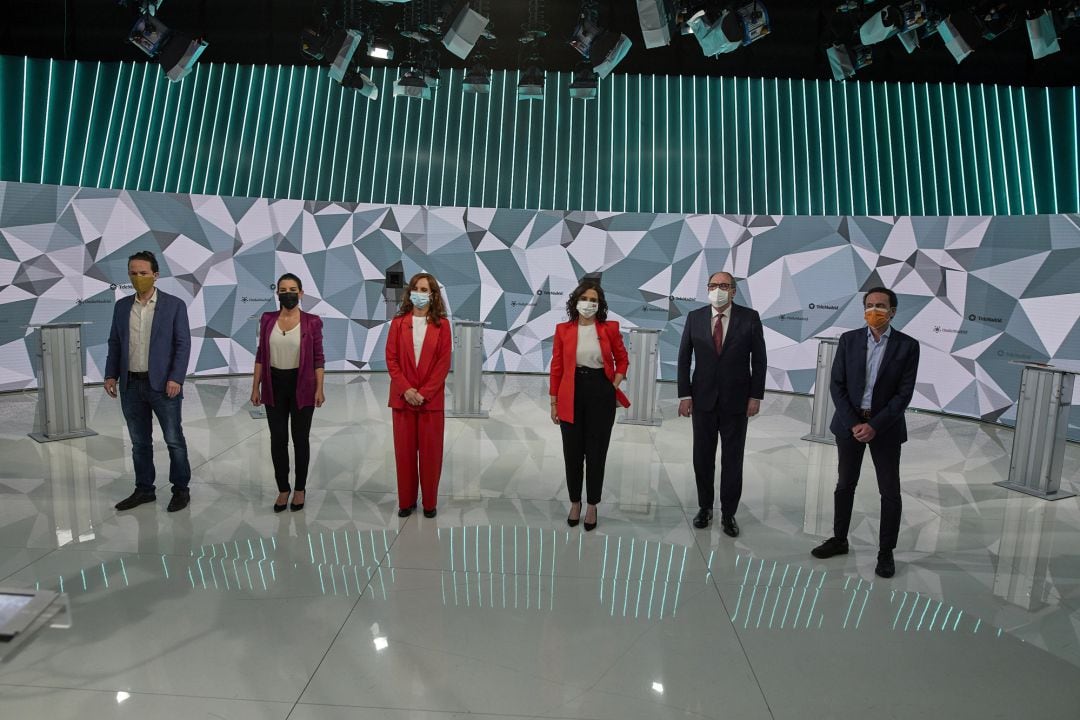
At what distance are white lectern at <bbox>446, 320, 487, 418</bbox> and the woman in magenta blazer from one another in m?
2.94

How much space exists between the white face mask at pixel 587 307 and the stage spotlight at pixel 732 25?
13.3 ft

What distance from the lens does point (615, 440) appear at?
616 cm

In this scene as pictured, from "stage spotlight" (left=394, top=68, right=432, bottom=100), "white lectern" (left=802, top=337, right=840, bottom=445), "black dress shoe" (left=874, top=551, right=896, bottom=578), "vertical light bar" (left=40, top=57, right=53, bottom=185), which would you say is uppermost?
"stage spotlight" (left=394, top=68, right=432, bottom=100)

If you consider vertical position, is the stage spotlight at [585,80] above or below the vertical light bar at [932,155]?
above

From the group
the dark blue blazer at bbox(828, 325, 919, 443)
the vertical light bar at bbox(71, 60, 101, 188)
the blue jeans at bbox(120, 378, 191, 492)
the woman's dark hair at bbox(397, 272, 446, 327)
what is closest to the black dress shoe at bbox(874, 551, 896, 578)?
the dark blue blazer at bbox(828, 325, 919, 443)

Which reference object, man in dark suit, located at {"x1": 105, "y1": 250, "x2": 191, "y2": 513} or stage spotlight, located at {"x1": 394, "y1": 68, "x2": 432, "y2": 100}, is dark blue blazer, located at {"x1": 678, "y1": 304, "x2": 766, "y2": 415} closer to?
man in dark suit, located at {"x1": 105, "y1": 250, "x2": 191, "y2": 513}

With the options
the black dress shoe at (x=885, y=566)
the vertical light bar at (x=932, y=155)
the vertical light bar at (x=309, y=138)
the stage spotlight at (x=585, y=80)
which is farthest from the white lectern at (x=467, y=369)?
the vertical light bar at (x=932, y=155)

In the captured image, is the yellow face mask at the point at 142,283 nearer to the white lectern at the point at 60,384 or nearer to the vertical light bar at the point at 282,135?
the white lectern at the point at 60,384

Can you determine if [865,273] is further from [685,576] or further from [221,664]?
[221,664]

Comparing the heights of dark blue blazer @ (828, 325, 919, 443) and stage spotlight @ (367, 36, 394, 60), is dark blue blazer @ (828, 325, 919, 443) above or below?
below

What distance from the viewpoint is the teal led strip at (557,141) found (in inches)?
341

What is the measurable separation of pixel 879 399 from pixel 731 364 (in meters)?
0.73

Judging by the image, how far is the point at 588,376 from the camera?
3662 millimetres

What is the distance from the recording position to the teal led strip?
8672 millimetres
